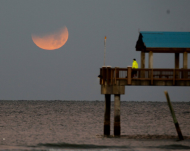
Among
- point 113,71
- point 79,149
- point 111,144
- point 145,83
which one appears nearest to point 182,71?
point 145,83

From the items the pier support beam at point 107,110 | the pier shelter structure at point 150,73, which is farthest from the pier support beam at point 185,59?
the pier support beam at point 107,110

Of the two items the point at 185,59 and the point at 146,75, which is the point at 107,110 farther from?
the point at 185,59

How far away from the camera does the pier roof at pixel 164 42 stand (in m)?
34.1

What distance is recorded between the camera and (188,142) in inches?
1292

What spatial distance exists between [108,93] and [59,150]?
6144 mm

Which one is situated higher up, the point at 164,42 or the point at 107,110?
the point at 164,42

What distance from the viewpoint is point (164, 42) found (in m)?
34.7

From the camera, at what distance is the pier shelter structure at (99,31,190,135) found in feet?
105

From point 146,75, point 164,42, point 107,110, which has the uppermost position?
point 164,42

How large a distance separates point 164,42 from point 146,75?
151 inches

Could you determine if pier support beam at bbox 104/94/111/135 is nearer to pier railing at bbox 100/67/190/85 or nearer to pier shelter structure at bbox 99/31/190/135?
pier shelter structure at bbox 99/31/190/135

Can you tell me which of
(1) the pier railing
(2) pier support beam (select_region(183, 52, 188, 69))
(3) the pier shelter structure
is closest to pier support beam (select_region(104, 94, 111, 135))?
(3) the pier shelter structure

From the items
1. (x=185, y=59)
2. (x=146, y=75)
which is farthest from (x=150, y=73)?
(x=185, y=59)

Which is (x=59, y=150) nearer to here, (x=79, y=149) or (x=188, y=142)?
(x=79, y=149)
